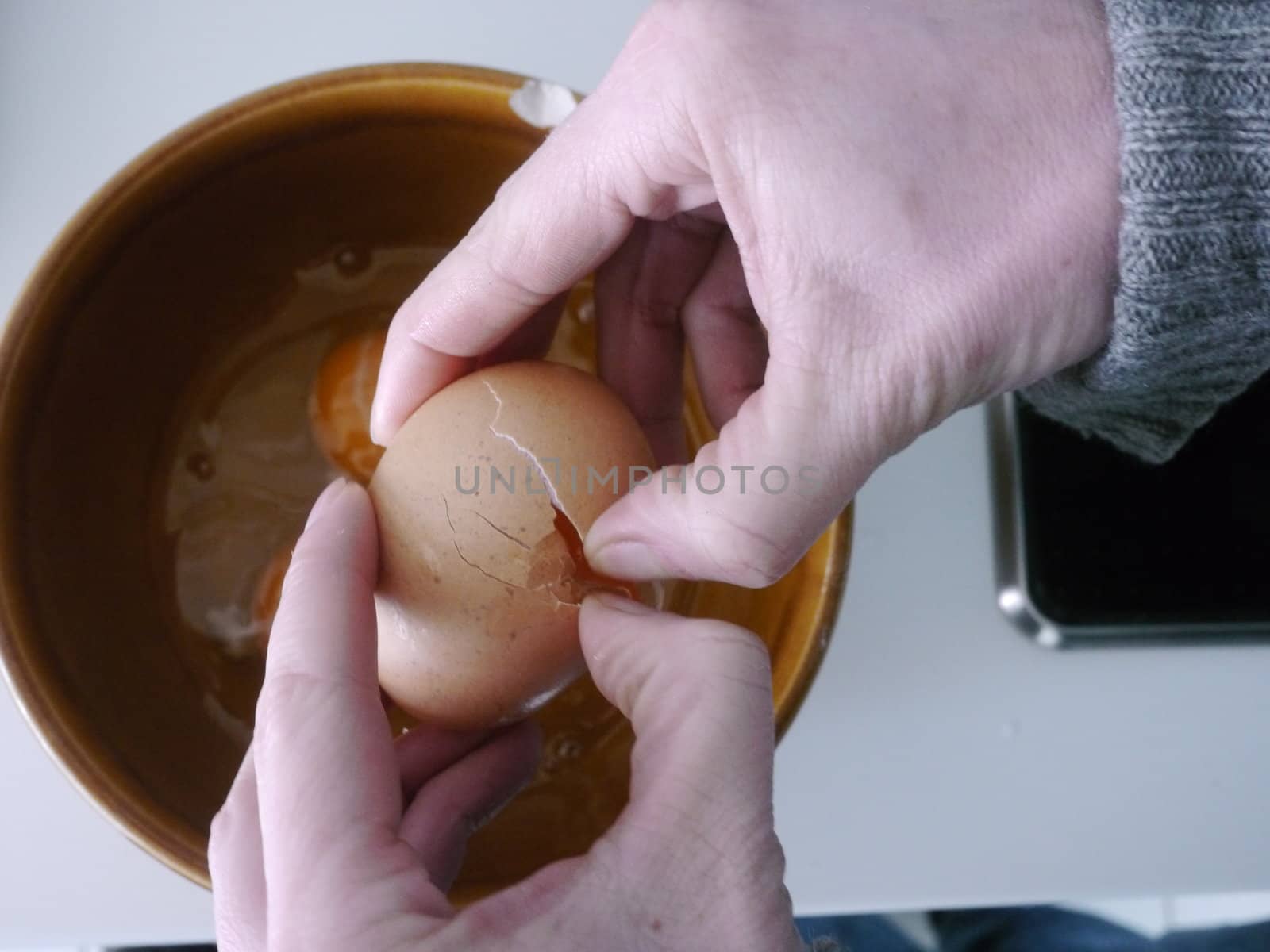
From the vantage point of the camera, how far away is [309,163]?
696mm

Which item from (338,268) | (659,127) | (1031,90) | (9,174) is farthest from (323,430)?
(1031,90)

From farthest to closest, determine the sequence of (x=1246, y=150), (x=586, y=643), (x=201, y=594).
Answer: (x=201, y=594)
(x=586, y=643)
(x=1246, y=150)

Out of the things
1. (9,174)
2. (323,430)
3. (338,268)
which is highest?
(9,174)

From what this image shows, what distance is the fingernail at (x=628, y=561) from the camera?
0.58 m

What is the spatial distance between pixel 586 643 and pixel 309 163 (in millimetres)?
406

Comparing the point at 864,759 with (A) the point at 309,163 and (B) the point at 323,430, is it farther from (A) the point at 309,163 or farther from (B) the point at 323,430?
(A) the point at 309,163

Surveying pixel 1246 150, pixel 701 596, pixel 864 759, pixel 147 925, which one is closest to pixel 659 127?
pixel 1246 150

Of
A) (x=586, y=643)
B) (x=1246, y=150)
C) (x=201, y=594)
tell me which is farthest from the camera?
(x=201, y=594)

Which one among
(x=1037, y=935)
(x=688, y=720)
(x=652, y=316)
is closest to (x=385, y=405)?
(x=652, y=316)

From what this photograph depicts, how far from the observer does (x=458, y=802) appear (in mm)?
636

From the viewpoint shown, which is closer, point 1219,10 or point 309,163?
point 1219,10

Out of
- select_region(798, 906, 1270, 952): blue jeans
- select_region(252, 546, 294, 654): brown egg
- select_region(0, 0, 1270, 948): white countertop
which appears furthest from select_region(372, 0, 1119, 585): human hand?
select_region(798, 906, 1270, 952): blue jeans

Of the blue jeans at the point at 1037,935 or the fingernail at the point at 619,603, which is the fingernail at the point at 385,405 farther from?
the blue jeans at the point at 1037,935

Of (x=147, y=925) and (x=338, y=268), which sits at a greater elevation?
(x=338, y=268)
